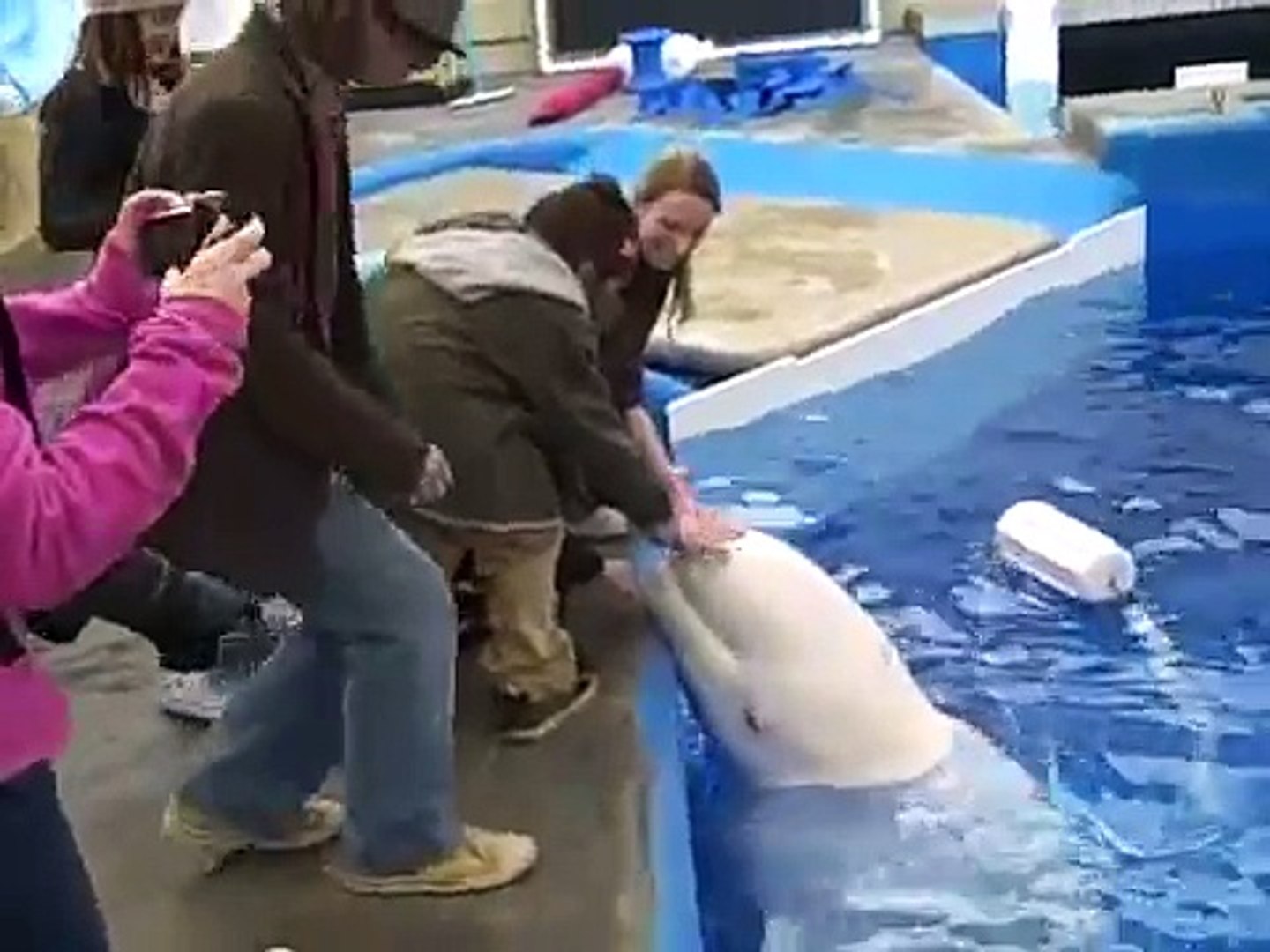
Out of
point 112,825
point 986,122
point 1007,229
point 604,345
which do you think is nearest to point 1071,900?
point 604,345

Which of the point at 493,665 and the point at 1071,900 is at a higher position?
the point at 493,665

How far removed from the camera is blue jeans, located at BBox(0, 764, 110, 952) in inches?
62.2

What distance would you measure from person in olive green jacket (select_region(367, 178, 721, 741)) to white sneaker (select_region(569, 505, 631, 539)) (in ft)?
0.73

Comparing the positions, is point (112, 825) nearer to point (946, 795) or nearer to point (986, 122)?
point (946, 795)

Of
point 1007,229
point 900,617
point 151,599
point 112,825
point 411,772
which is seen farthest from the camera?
point 1007,229

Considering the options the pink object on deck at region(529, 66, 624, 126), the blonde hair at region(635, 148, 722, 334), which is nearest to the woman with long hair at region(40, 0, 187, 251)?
the blonde hair at region(635, 148, 722, 334)

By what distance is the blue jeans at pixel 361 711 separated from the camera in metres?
2.23

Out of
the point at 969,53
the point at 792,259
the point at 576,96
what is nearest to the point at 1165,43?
the point at 969,53

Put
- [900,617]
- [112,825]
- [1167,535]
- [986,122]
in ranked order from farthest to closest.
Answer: [986,122], [1167,535], [900,617], [112,825]

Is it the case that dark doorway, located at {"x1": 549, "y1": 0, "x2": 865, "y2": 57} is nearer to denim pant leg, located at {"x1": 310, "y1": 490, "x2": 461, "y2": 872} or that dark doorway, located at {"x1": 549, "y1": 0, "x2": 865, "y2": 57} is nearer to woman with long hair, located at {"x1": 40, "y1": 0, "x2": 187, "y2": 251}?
woman with long hair, located at {"x1": 40, "y1": 0, "x2": 187, "y2": 251}

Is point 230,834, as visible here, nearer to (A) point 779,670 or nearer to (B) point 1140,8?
(A) point 779,670

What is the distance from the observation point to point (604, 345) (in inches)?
117

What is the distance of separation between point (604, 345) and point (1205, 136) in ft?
11.5

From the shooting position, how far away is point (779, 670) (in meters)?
2.96
